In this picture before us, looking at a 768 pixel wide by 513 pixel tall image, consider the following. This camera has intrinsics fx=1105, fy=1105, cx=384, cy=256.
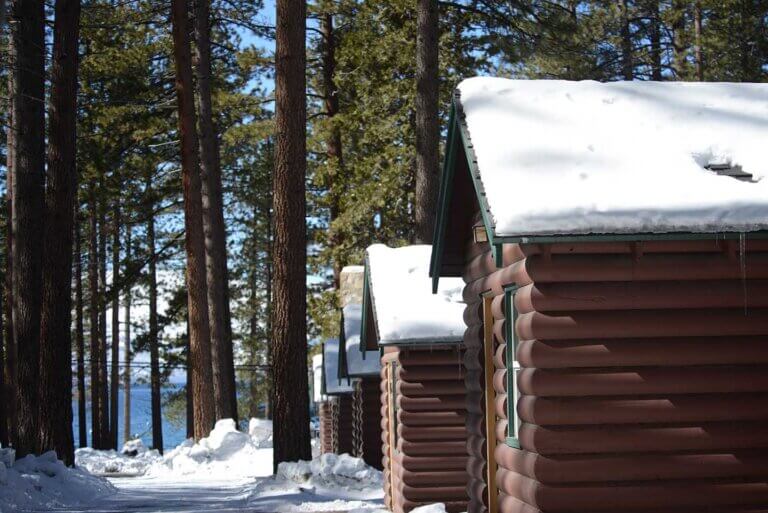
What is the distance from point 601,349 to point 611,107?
9.42ft

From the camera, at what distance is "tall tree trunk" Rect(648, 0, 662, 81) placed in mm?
33812

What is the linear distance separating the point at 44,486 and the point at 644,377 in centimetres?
1159

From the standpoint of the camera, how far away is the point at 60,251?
2003cm

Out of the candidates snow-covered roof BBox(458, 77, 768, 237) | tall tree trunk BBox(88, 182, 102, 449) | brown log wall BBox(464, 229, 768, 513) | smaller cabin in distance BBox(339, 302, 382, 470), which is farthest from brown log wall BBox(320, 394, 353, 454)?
brown log wall BBox(464, 229, 768, 513)

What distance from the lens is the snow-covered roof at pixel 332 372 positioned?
31.3 metres

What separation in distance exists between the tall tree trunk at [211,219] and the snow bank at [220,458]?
189 cm

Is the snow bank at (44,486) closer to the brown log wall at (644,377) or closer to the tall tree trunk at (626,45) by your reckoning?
the brown log wall at (644,377)

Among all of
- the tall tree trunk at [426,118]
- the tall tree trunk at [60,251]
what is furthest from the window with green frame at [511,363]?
the tall tree trunk at [426,118]

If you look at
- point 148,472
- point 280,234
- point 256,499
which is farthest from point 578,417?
point 148,472

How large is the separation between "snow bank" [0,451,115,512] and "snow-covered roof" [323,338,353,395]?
1112 centimetres

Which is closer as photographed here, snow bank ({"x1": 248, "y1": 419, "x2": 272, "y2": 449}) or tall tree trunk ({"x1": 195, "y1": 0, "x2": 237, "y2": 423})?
tall tree trunk ({"x1": 195, "y1": 0, "x2": 237, "y2": 423})

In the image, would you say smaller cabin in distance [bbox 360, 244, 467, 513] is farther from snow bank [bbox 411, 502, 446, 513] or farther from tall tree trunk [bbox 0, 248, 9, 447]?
tall tree trunk [bbox 0, 248, 9, 447]

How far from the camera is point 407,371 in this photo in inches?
630

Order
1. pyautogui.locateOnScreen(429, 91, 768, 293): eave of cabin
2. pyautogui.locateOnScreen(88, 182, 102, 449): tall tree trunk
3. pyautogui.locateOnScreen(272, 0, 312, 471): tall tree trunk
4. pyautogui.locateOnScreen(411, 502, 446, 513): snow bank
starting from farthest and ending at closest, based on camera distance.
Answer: pyautogui.locateOnScreen(88, 182, 102, 449): tall tree trunk < pyautogui.locateOnScreen(272, 0, 312, 471): tall tree trunk < pyautogui.locateOnScreen(411, 502, 446, 513): snow bank < pyautogui.locateOnScreen(429, 91, 768, 293): eave of cabin
